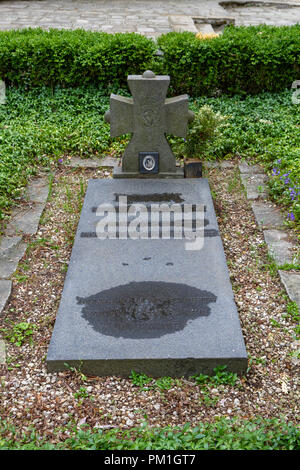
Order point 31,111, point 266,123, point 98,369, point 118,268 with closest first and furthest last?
point 98,369
point 118,268
point 266,123
point 31,111

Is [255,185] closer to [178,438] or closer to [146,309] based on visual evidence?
[146,309]

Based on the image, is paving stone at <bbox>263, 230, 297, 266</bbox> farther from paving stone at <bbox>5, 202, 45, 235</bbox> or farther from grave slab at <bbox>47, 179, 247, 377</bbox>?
paving stone at <bbox>5, 202, 45, 235</bbox>

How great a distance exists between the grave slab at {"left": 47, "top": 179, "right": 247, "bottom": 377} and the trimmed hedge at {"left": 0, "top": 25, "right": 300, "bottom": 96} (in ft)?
11.3

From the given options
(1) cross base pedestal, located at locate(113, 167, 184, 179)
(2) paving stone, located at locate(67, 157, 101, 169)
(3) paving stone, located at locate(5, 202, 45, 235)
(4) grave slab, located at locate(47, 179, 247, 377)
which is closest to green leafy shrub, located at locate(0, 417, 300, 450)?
(4) grave slab, located at locate(47, 179, 247, 377)

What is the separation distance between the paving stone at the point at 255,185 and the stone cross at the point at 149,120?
2.44 ft

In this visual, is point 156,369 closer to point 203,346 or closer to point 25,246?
point 203,346

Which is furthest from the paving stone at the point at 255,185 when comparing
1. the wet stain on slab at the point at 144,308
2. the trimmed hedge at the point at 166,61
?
the trimmed hedge at the point at 166,61

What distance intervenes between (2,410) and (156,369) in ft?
3.05

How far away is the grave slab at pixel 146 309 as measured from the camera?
126 inches

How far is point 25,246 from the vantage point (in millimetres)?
4574

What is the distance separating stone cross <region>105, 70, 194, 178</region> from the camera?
506cm

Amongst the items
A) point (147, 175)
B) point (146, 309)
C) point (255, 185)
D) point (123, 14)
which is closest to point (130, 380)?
point (146, 309)

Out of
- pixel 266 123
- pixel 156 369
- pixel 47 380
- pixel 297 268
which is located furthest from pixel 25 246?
pixel 266 123

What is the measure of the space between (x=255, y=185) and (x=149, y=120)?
1322mm
